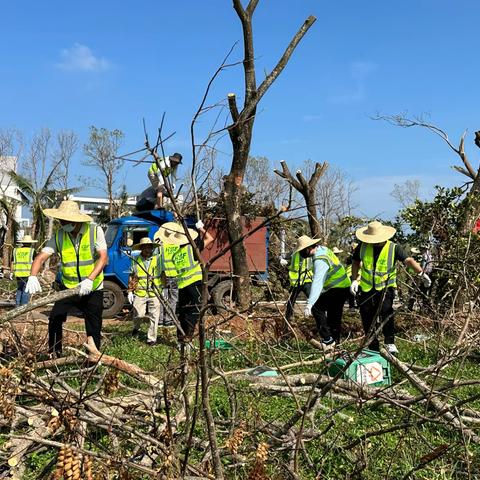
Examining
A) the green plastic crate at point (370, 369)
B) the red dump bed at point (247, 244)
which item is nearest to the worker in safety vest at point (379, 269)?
the green plastic crate at point (370, 369)

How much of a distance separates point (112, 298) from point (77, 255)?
18.2 ft

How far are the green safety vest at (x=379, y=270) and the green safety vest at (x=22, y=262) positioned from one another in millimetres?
5955

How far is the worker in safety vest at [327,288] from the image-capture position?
6539mm

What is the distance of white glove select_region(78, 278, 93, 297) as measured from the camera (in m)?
5.26

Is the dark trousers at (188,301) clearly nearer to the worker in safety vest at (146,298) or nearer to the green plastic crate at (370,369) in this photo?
the worker in safety vest at (146,298)

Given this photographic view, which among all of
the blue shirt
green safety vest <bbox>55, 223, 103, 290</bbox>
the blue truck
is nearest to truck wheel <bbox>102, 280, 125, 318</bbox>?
the blue truck

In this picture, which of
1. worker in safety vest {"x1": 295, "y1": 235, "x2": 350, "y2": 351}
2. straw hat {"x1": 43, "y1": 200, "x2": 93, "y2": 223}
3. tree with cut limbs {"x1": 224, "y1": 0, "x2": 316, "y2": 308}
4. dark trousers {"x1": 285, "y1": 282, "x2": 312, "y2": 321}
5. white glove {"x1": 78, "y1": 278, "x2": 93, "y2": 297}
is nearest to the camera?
white glove {"x1": 78, "y1": 278, "x2": 93, "y2": 297}

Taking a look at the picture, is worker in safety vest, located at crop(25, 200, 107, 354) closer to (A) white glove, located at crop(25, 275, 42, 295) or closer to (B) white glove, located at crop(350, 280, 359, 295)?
(A) white glove, located at crop(25, 275, 42, 295)

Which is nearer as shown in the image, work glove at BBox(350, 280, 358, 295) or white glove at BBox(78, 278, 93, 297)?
white glove at BBox(78, 278, 93, 297)

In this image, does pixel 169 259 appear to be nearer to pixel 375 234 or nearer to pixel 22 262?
pixel 375 234

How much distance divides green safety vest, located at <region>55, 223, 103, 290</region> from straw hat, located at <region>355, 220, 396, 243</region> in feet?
9.62

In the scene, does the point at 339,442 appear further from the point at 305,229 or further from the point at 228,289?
the point at 305,229

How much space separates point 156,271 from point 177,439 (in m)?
5.11

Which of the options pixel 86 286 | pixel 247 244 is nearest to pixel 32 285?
pixel 86 286
